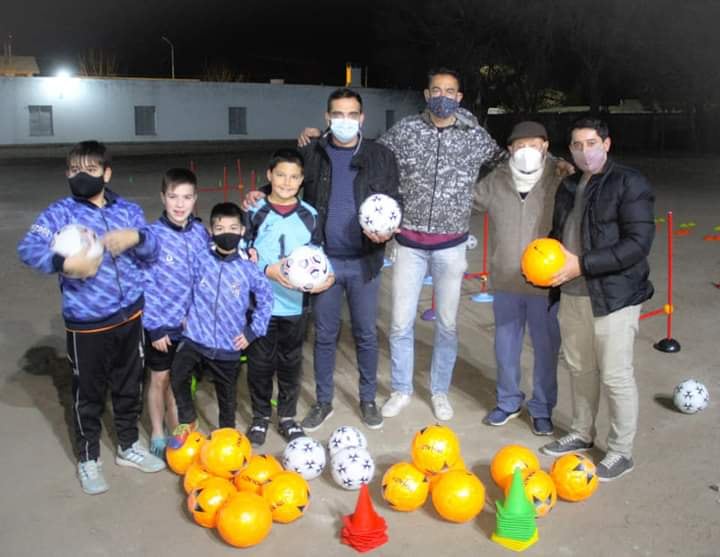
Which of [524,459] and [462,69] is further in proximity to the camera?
[462,69]

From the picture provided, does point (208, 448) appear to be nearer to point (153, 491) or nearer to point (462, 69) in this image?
point (153, 491)

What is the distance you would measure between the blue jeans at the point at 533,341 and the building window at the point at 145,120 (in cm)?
3763

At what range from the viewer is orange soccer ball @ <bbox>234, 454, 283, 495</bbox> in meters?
4.17

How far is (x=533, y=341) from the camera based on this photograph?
5.25 m

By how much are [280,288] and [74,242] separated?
1.52 m

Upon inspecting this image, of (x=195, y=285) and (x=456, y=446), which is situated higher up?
(x=195, y=285)

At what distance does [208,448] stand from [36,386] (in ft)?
8.80

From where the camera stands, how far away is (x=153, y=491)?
4.48 meters

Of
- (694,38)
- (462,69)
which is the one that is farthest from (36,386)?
(462,69)

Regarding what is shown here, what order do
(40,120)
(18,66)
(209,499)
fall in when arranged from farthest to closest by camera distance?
(18,66), (40,120), (209,499)

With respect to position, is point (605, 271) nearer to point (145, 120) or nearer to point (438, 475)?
point (438, 475)

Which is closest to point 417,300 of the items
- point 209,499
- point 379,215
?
point 379,215

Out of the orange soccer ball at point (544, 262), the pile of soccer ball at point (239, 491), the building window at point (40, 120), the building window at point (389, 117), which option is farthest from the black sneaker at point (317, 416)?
the building window at point (389, 117)

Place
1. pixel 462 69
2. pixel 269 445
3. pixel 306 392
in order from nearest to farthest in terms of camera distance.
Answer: pixel 269 445
pixel 306 392
pixel 462 69
